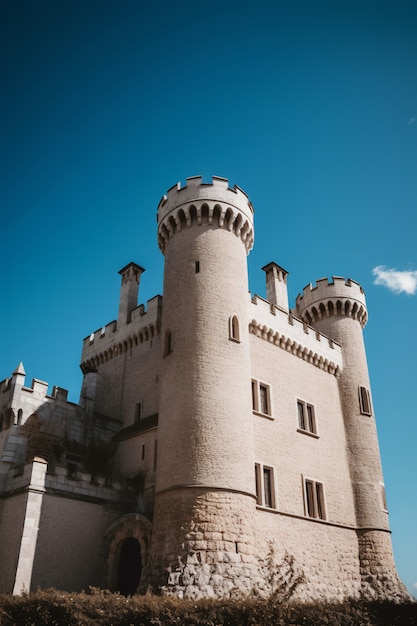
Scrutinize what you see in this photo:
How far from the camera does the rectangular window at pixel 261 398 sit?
24375mm

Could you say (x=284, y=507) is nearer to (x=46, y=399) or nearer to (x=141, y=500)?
(x=141, y=500)

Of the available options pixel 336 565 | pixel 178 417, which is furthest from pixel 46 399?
pixel 336 565

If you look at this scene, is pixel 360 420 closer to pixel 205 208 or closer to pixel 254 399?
pixel 254 399

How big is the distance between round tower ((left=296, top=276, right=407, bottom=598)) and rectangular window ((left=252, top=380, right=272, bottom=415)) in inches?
264

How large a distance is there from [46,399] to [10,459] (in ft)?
11.0

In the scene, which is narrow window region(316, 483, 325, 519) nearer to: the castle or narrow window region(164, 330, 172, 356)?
the castle

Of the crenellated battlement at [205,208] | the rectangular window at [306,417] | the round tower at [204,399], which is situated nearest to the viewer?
the round tower at [204,399]

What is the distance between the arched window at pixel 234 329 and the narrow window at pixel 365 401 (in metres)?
11.4

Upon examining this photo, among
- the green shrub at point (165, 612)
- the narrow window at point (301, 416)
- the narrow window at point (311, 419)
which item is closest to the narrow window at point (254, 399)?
the narrow window at point (301, 416)

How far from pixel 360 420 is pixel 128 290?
14.9 m

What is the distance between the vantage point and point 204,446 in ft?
63.6

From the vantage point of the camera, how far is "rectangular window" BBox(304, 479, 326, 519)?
2492cm

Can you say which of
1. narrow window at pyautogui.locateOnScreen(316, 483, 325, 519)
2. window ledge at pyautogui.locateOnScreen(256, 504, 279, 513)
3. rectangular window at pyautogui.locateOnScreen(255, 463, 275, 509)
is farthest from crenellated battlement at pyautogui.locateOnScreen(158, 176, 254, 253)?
narrow window at pyautogui.locateOnScreen(316, 483, 325, 519)

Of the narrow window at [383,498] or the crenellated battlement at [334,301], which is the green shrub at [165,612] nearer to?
the narrow window at [383,498]
